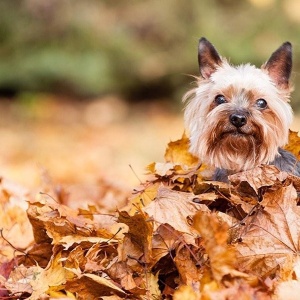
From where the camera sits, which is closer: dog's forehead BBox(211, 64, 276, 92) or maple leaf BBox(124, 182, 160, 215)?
maple leaf BBox(124, 182, 160, 215)

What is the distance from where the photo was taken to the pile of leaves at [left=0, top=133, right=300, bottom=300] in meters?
2.87

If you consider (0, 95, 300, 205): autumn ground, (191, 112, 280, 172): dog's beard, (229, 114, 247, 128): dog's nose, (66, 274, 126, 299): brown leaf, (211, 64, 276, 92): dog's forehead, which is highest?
(211, 64, 276, 92): dog's forehead

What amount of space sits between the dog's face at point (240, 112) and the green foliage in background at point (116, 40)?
31.5 feet

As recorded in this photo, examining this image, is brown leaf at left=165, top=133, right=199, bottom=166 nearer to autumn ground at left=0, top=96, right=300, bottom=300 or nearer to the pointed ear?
autumn ground at left=0, top=96, right=300, bottom=300

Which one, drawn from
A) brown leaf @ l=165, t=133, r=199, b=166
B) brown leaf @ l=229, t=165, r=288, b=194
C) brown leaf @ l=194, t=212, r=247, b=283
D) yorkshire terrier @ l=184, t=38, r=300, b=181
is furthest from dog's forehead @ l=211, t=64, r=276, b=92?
brown leaf @ l=194, t=212, r=247, b=283

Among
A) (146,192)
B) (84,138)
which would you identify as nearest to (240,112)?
(146,192)

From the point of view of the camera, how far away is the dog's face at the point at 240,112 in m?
4.21

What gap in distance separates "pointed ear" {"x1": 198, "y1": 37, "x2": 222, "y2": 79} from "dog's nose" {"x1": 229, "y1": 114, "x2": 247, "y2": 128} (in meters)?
0.52

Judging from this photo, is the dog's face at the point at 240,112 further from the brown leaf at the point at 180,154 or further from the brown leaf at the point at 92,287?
→ the brown leaf at the point at 92,287

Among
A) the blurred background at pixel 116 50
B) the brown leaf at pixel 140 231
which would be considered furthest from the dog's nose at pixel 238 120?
the blurred background at pixel 116 50

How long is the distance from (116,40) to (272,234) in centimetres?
1153

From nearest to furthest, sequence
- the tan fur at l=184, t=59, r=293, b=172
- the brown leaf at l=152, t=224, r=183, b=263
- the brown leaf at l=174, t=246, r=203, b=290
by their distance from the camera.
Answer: the brown leaf at l=174, t=246, r=203, b=290, the brown leaf at l=152, t=224, r=183, b=263, the tan fur at l=184, t=59, r=293, b=172

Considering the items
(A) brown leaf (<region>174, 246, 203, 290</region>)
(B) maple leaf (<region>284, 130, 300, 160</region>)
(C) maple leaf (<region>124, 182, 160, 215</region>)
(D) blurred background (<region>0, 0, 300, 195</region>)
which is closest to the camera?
(A) brown leaf (<region>174, 246, 203, 290</region>)

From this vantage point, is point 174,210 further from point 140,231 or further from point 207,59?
point 207,59
